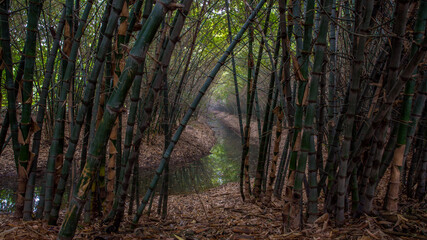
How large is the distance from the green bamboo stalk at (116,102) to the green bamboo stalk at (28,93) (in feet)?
3.12

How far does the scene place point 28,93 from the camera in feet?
6.18

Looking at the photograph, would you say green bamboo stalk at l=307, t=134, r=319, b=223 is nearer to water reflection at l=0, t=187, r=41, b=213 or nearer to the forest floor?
the forest floor

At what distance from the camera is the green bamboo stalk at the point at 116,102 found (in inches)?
44.2

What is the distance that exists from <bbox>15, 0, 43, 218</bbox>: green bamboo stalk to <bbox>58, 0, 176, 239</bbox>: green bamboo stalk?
95 cm

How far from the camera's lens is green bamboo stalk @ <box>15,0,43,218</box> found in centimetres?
181

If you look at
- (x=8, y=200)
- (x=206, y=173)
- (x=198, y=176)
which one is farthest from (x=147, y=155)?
(x=8, y=200)

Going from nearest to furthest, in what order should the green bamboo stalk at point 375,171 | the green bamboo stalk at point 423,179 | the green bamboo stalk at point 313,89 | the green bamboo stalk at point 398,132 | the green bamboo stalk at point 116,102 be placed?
1. the green bamboo stalk at point 116,102
2. the green bamboo stalk at point 313,89
3. the green bamboo stalk at point 398,132
4. the green bamboo stalk at point 375,171
5. the green bamboo stalk at point 423,179

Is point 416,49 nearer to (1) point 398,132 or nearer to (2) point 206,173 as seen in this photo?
(1) point 398,132

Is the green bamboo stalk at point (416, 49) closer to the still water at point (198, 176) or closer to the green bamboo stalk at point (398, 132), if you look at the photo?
the green bamboo stalk at point (398, 132)

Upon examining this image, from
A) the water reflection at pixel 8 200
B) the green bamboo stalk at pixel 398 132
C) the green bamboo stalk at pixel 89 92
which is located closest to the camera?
the green bamboo stalk at pixel 89 92

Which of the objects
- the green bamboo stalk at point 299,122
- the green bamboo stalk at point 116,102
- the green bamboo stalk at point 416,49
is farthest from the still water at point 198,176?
the green bamboo stalk at point 416,49

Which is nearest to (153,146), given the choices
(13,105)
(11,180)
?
(11,180)

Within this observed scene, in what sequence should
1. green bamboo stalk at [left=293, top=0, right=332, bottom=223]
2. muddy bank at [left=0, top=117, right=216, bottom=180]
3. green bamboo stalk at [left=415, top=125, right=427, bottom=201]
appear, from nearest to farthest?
green bamboo stalk at [left=293, top=0, right=332, bottom=223] < green bamboo stalk at [left=415, top=125, right=427, bottom=201] < muddy bank at [left=0, top=117, right=216, bottom=180]

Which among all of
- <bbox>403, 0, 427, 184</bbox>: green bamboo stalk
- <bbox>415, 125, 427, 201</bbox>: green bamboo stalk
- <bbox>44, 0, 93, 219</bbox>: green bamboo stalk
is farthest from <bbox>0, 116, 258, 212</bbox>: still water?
<bbox>403, 0, 427, 184</bbox>: green bamboo stalk
